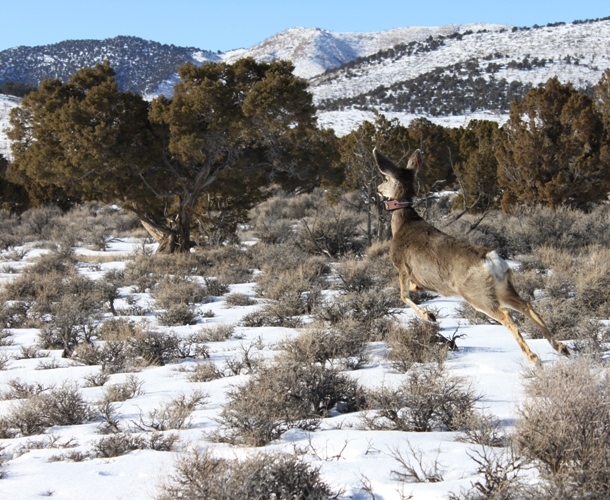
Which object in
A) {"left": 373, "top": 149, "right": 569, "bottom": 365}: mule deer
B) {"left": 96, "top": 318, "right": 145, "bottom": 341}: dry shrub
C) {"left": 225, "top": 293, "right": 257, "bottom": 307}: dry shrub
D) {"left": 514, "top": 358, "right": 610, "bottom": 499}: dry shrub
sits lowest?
{"left": 225, "top": 293, "right": 257, "bottom": 307}: dry shrub

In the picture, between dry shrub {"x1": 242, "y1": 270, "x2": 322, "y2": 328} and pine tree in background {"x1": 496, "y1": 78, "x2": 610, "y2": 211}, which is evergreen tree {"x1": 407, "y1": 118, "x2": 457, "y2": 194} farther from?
dry shrub {"x1": 242, "y1": 270, "x2": 322, "y2": 328}

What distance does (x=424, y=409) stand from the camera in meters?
4.72

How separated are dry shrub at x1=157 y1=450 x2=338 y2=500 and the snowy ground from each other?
146mm

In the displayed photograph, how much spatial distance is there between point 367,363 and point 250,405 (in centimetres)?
239

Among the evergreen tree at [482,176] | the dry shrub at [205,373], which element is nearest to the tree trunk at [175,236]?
the evergreen tree at [482,176]

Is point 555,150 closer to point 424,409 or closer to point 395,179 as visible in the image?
point 395,179

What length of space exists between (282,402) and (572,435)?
228cm

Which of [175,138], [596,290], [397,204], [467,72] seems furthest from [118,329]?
[467,72]

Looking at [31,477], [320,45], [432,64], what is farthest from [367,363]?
[320,45]

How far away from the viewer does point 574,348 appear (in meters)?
6.69

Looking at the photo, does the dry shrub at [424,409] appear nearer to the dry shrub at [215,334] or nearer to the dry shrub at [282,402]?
the dry shrub at [282,402]

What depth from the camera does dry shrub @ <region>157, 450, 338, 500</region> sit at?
3141 mm

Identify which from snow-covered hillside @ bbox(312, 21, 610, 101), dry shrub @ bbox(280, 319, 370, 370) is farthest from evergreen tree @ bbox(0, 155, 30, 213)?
snow-covered hillside @ bbox(312, 21, 610, 101)

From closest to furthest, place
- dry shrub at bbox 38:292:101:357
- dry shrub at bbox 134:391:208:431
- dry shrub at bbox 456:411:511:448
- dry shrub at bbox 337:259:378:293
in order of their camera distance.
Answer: dry shrub at bbox 456:411:511:448
dry shrub at bbox 134:391:208:431
dry shrub at bbox 38:292:101:357
dry shrub at bbox 337:259:378:293
